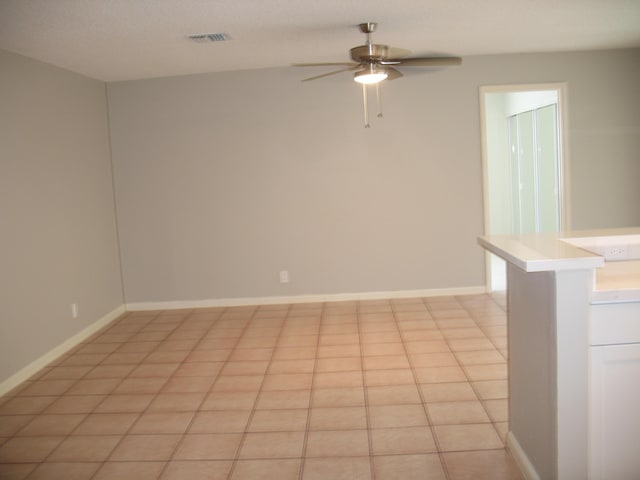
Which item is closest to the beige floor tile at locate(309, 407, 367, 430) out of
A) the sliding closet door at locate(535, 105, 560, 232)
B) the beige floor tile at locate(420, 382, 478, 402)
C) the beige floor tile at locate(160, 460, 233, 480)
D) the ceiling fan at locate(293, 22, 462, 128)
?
the beige floor tile at locate(420, 382, 478, 402)

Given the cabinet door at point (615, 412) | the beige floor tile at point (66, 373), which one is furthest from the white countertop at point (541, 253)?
the beige floor tile at point (66, 373)

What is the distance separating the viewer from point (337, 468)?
252 cm

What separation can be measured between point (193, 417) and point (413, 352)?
1615 millimetres

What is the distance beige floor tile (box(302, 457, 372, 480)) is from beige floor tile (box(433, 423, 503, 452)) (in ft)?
1.31

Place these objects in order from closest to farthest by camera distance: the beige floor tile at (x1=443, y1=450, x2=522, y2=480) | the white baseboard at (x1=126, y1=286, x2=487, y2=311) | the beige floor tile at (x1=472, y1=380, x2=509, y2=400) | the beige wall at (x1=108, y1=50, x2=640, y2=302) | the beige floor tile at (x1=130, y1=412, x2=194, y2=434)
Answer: the beige floor tile at (x1=443, y1=450, x2=522, y2=480)
the beige floor tile at (x1=130, y1=412, x2=194, y2=434)
the beige floor tile at (x1=472, y1=380, x2=509, y2=400)
the beige wall at (x1=108, y1=50, x2=640, y2=302)
the white baseboard at (x1=126, y1=286, x2=487, y2=311)

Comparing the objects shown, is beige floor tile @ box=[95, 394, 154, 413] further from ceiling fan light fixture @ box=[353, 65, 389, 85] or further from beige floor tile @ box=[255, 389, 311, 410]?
ceiling fan light fixture @ box=[353, 65, 389, 85]

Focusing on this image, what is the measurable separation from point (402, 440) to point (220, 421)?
1.00 m

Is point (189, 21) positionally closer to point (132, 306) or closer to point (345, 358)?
point (345, 358)

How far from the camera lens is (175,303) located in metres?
5.64

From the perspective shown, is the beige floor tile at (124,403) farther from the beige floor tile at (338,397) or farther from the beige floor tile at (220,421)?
the beige floor tile at (338,397)

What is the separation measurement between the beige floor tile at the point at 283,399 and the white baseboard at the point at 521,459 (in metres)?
1.13

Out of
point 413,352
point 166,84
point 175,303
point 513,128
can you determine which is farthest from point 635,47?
point 175,303

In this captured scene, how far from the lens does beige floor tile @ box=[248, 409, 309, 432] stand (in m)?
2.95

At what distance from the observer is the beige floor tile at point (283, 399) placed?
323 cm
